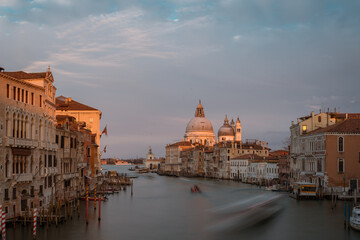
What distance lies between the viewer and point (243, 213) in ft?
114

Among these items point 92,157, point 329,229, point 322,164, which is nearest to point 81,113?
point 92,157

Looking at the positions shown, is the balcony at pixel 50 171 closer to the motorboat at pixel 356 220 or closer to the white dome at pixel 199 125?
the motorboat at pixel 356 220

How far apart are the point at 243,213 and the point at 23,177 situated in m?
16.2

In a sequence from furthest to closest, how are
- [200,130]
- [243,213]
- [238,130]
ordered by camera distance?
[200,130], [238,130], [243,213]

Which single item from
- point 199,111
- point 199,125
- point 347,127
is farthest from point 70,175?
point 199,111

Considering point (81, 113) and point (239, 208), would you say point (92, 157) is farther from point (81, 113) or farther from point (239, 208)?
point (239, 208)

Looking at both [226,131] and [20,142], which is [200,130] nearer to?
[226,131]

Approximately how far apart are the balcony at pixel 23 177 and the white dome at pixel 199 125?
125255 mm

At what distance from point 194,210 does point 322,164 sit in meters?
12.1

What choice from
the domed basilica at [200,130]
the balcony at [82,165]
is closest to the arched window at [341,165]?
the balcony at [82,165]

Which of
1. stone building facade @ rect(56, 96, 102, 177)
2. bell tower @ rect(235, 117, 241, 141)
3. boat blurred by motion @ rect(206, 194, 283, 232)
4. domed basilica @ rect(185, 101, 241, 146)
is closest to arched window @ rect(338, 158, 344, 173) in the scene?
boat blurred by motion @ rect(206, 194, 283, 232)

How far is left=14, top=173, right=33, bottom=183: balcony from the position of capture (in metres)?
23.8

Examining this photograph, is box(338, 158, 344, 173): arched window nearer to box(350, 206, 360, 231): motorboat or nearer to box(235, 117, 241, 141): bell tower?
box(350, 206, 360, 231): motorboat

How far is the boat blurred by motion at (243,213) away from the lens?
93.4 ft
